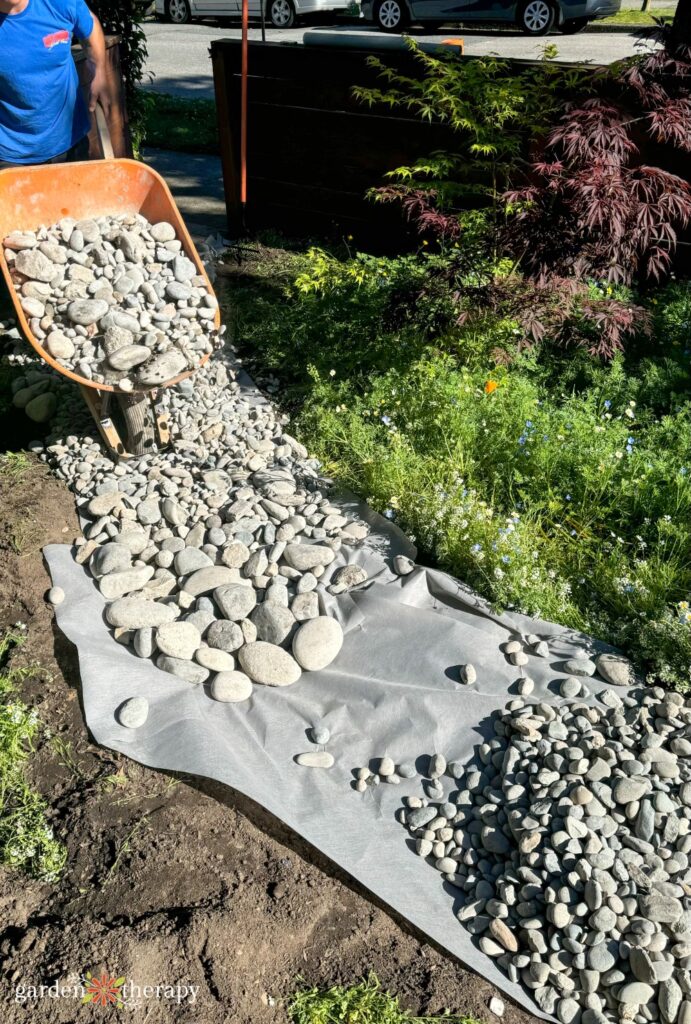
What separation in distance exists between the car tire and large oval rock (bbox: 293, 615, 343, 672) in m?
14.2

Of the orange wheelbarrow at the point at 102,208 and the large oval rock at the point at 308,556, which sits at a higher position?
the orange wheelbarrow at the point at 102,208

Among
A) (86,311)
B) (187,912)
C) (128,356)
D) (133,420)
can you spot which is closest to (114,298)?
(86,311)

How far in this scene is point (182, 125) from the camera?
1001 cm

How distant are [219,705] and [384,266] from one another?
138 inches

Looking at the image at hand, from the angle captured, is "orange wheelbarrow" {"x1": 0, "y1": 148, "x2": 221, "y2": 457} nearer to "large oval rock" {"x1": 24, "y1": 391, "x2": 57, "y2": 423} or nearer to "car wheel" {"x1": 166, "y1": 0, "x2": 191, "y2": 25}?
"large oval rock" {"x1": 24, "y1": 391, "x2": 57, "y2": 423}

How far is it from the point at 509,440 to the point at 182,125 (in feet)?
26.0

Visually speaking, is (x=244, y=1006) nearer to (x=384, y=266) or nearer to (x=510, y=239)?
(x=510, y=239)

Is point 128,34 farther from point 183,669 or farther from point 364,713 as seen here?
point 364,713

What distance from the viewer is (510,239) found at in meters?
4.23

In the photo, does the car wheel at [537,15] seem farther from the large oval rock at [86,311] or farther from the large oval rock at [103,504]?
the large oval rock at [103,504]

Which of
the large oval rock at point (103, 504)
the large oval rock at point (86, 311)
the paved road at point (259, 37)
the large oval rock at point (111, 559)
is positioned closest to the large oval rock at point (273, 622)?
the large oval rock at point (111, 559)

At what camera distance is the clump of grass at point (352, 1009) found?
229cm

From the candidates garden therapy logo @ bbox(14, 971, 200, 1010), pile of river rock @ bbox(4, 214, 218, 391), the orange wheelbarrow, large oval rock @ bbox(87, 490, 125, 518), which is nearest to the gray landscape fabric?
large oval rock @ bbox(87, 490, 125, 518)

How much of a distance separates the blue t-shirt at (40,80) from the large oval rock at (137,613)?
2863 mm
